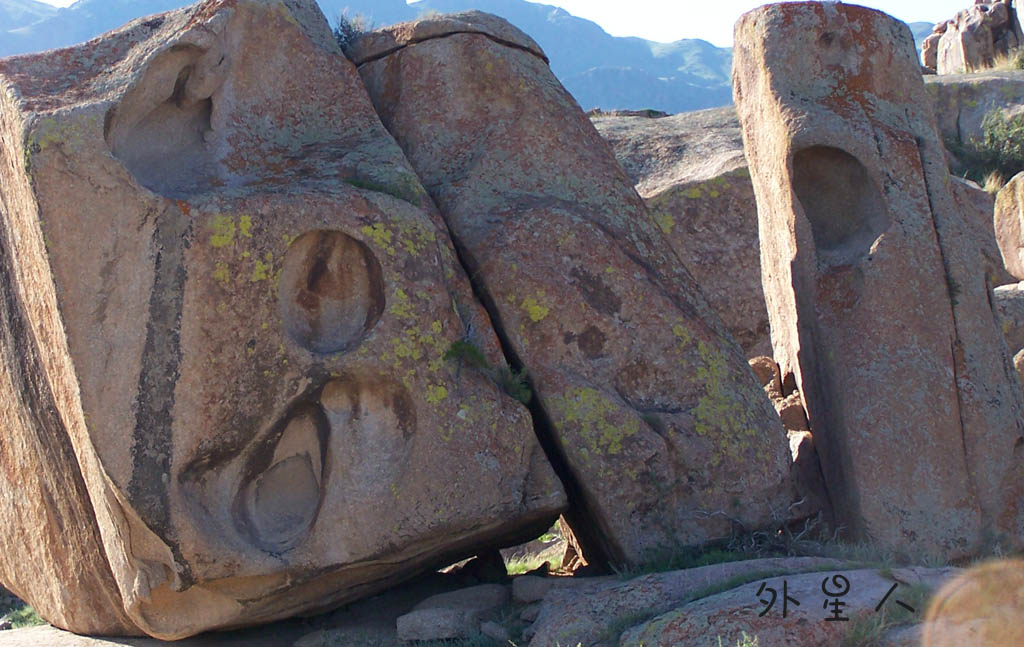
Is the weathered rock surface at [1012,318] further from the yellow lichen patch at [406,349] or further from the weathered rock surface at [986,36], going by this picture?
the weathered rock surface at [986,36]

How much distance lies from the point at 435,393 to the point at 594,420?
937 mm

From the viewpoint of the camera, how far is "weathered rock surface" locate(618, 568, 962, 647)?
16.6 feet

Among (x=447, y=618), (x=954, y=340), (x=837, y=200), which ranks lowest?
(x=447, y=618)

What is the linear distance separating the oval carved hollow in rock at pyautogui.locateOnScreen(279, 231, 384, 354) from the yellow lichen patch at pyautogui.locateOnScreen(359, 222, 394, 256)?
68 millimetres

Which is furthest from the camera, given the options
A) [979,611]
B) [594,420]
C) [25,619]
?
[25,619]

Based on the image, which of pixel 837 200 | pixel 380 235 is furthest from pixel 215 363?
pixel 837 200

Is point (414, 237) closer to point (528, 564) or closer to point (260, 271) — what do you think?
point (260, 271)

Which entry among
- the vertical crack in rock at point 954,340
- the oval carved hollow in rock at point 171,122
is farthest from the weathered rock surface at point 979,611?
the oval carved hollow in rock at point 171,122

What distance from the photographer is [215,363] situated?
5898 mm

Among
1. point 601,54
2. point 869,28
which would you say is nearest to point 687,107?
point 601,54

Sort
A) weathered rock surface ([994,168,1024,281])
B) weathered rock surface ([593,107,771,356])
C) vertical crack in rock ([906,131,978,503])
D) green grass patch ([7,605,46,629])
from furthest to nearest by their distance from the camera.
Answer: weathered rock surface ([994,168,1024,281]), weathered rock surface ([593,107,771,356]), green grass patch ([7,605,46,629]), vertical crack in rock ([906,131,978,503])

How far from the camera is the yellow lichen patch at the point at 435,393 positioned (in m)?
6.18

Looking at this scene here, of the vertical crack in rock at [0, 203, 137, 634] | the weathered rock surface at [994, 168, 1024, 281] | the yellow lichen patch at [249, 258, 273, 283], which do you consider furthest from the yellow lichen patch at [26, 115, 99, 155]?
the weathered rock surface at [994, 168, 1024, 281]

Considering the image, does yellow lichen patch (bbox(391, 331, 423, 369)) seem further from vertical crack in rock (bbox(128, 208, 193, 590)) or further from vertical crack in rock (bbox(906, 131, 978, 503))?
vertical crack in rock (bbox(906, 131, 978, 503))
